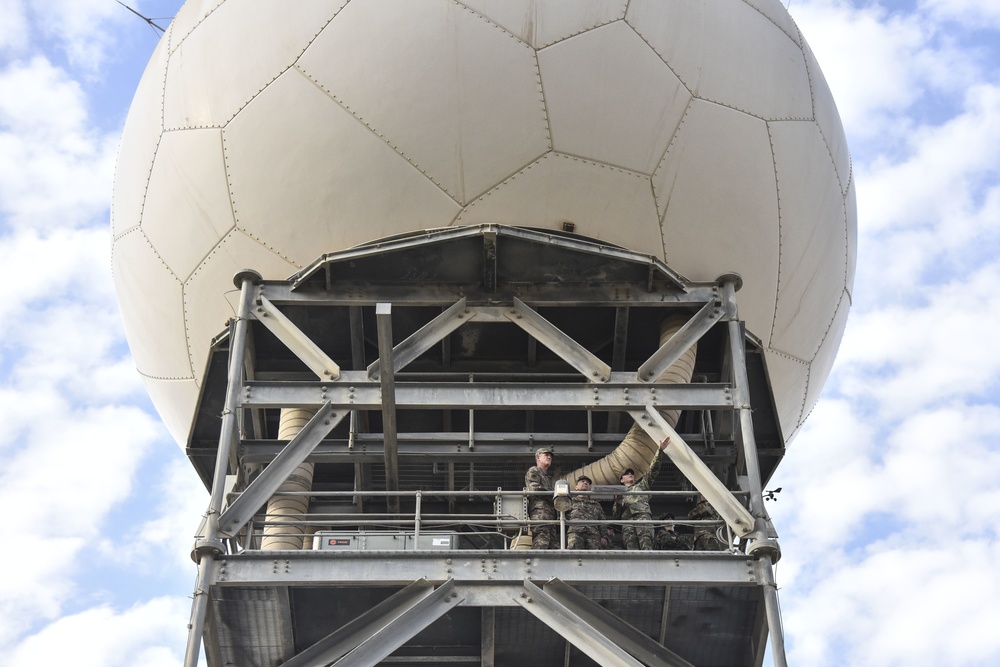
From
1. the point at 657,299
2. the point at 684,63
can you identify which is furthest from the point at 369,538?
the point at 684,63

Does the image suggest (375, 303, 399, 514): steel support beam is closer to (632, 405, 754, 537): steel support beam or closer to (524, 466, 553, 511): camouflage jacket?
(524, 466, 553, 511): camouflage jacket

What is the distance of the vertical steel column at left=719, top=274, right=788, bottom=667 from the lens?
29.7 ft

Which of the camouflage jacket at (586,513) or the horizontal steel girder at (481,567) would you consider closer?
the horizontal steel girder at (481,567)

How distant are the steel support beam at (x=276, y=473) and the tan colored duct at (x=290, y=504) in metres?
1.05

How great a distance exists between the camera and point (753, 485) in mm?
9812

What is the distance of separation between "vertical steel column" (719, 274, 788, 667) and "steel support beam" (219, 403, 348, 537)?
313 cm

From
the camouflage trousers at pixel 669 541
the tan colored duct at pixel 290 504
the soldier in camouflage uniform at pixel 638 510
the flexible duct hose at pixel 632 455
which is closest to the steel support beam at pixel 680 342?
the flexible duct hose at pixel 632 455

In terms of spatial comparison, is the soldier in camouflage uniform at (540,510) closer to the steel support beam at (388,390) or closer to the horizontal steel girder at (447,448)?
the horizontal steel girder at (447,448)

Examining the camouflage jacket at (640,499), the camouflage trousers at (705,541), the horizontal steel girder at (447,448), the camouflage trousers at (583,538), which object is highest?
the horizontal steel girder at (447,448)

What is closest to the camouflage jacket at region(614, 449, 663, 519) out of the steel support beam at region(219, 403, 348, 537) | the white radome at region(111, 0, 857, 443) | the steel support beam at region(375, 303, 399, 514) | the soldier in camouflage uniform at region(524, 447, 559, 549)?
the soldier in camouflage uniform at region(524, 447, 559, 549)

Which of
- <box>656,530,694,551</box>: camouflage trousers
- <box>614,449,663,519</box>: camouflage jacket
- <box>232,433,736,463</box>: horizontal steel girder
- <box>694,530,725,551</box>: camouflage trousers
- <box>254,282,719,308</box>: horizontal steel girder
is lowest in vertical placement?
<box>656,530,694,551</box>: camouflage trousers

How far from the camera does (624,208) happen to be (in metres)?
10.7

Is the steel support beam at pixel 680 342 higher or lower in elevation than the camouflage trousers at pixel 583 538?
higher

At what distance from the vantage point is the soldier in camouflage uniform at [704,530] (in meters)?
10.5
